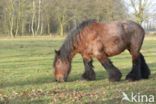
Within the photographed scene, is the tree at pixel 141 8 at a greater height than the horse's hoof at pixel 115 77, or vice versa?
the horse's hoof at pixel 115 77

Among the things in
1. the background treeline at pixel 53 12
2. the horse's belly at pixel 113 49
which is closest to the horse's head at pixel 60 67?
the horse's belly at pixel 113 49

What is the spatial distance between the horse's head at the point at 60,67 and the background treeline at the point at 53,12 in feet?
194

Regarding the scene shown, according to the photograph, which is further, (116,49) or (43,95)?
(116,49)

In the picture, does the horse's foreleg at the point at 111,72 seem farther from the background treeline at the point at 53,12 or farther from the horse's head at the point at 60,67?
the background treeline at the point at 53,12

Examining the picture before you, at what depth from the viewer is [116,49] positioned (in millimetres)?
13867

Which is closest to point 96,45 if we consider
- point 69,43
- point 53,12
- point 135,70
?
point 69,43

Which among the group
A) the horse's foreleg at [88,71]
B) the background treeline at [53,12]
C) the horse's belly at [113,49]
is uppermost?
the horse's belly at [113,49]

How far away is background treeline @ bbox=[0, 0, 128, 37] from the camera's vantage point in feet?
243

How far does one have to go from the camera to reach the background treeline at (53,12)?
74000 millimetres

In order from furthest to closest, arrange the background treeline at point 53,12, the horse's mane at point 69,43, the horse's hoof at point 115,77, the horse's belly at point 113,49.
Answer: the background treeline at point 53,12 → the horse's belly at point 113,49 → the horse's mane at point 69,43 → the horse's hoof at point 115,77

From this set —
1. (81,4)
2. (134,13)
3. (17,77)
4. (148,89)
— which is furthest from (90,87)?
(81,4)

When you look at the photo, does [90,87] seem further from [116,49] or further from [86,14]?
[86,14]

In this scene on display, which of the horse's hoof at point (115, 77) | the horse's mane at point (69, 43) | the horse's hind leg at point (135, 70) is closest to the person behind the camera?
the horse's hoof at point (115, 77)

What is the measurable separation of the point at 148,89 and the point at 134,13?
186 feet
